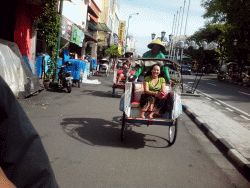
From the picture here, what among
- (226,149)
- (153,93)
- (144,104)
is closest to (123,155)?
(144,104)

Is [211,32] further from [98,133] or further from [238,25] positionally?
[98,133]

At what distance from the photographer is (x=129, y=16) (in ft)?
231

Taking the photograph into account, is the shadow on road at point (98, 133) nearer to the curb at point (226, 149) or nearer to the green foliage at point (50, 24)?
the curb at point (226, 149)

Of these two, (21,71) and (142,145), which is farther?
(21,71)

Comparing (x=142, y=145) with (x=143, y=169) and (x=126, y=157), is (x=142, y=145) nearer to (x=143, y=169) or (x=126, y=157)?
(x=126, y=157)

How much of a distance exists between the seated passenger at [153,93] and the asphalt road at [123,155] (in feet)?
1.95

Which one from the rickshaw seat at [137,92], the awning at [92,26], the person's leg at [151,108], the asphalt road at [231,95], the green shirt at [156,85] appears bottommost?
the asphalt road at [231,95]

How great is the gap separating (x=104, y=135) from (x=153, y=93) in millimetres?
1280

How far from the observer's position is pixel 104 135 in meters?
7.70

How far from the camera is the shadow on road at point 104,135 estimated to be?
7.07 m

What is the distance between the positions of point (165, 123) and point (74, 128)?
2110 mm

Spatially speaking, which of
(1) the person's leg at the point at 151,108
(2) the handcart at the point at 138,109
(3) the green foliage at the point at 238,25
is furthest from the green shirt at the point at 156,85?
(3) the green foliage at the point at 238,25

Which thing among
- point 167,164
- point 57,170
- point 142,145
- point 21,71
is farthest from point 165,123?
point 21,71

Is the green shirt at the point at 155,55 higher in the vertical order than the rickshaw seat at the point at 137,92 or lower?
higher
